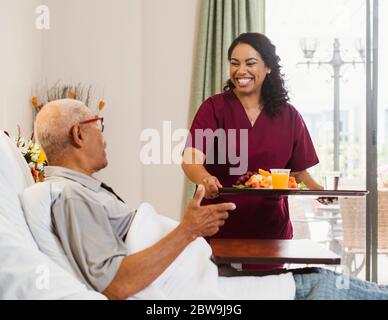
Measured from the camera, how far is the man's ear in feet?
5.23

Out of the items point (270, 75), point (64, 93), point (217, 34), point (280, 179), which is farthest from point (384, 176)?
point (64, 93)

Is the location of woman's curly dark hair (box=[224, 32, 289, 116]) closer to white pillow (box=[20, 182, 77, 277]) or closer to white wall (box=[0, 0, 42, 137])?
white pillow (box=[20, 182, 77, 277])

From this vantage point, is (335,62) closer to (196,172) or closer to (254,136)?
(254,136)

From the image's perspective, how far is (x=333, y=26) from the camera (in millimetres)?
4066

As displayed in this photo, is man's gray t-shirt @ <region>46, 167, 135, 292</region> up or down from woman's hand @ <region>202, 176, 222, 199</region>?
down

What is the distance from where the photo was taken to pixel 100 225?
4.72 ft

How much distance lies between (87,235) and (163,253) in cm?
19

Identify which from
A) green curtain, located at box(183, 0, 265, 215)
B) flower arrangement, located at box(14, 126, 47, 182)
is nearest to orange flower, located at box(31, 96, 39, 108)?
green curtain, located at box(183, 0, 265, 215)

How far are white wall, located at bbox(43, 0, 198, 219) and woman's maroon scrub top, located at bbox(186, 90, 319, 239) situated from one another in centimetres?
147

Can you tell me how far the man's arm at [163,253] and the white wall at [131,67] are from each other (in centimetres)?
255

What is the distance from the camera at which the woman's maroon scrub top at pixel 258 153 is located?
7.82 feet

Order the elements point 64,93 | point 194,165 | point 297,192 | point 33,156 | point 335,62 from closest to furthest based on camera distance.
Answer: point 297,192
point 33,156
point 194,165
point 64,93
point 335,62

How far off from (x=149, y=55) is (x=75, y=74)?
521 millimetres
